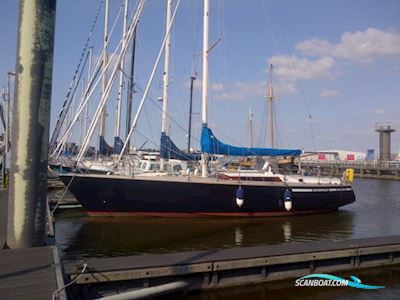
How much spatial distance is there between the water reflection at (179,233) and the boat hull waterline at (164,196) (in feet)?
1.43

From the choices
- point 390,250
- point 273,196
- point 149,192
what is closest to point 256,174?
point 273,196

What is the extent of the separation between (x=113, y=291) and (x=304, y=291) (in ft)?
14.4

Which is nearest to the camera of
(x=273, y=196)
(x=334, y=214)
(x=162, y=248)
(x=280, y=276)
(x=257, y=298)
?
(x=257, y=298)

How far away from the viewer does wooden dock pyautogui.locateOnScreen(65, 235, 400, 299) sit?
310 inches

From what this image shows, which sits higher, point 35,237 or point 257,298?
point 35,237

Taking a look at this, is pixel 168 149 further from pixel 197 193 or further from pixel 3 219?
pixel 3 219

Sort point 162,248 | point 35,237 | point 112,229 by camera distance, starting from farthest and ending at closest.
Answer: point 112,229 < point 162,248 < point 35,237

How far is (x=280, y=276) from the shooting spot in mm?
9719

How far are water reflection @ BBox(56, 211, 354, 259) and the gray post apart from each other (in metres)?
5.98

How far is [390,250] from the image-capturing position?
1134 centimetres

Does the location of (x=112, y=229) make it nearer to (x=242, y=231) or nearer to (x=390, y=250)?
(x=242, y=231)

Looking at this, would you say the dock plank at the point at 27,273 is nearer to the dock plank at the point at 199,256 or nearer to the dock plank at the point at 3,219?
the dock plank at the point at 199,256

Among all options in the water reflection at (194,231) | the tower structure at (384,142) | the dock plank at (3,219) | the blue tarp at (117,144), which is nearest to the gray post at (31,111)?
the dock plank at (3,219)

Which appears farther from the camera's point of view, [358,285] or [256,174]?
[256,174]
